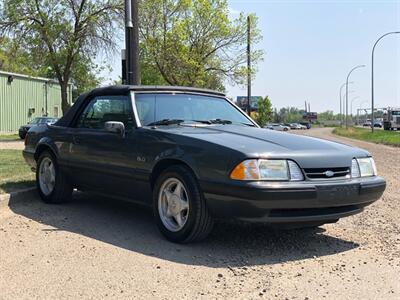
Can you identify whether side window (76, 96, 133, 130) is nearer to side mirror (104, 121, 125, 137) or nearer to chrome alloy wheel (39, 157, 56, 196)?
side mirror (104, 121, 125, 137)

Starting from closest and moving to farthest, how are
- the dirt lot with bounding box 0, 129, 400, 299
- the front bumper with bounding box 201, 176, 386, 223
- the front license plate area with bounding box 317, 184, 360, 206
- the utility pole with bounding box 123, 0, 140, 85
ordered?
the dirt lot with bounding box 0, 129, 400, 299
the front bumper with bounding box 201, 176, 386, 223
the front license plate area with bounding box 317, 184, 360, 206
the utility pole with bounding box 123, 0, 140, 85

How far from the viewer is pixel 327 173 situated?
5098mm

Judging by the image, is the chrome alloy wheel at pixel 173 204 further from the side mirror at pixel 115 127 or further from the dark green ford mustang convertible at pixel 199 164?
the side mirror at pixel 115 127

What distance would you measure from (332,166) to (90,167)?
9.74 ft

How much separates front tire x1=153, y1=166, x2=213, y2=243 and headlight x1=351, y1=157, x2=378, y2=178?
4.93ft

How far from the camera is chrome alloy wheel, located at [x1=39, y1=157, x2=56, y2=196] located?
7449 millimetres

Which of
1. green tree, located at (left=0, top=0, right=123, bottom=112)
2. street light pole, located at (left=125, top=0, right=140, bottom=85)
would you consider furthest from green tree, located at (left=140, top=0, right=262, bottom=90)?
street light pole, located at (left=125, top=0, right=140, bottom=85)

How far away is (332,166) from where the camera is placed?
513 centimetres

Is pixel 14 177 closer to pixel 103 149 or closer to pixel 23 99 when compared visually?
pixel 103 149

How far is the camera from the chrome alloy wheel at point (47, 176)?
7.45 meters

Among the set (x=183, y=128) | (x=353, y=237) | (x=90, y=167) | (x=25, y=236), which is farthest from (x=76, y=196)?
(x=353, y=237)

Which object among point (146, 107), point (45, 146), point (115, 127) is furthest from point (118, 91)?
point (45, 146)

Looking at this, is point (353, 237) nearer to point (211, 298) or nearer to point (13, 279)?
point (211, 298)

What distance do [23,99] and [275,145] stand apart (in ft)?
126
